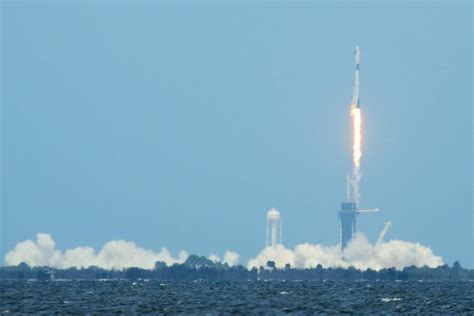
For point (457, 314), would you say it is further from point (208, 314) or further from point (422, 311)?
point (208, 314)

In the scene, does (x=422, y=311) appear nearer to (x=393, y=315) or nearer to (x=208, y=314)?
(x=393, y=315)

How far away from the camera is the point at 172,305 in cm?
19612

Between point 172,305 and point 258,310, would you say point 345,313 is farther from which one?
point 172,305

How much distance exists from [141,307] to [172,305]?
9.58 m

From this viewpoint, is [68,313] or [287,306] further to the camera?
[287,306]

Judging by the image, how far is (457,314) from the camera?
582 feet

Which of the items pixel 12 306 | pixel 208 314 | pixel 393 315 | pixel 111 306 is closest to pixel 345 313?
pixel 393 315

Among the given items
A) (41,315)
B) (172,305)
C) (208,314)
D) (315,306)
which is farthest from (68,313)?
(315,306)

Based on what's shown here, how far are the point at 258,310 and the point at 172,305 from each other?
19.3 metres

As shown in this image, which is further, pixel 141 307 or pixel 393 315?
pixel 141 307

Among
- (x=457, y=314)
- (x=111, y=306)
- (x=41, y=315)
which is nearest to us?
(x=41, y=315)

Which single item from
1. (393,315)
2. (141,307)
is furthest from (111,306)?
(393,315)

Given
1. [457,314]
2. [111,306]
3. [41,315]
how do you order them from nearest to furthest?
1. [41,315]
2. [457,314]
3. [111,306]

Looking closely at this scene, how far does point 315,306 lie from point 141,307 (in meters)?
24.8
